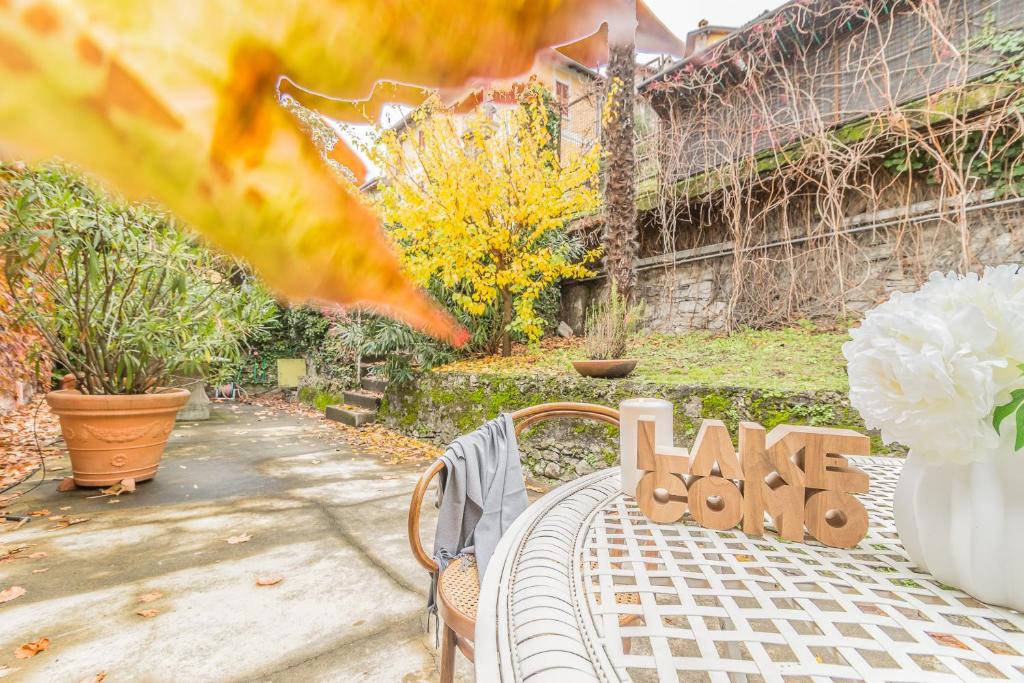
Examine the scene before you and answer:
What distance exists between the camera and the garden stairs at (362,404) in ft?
17.4

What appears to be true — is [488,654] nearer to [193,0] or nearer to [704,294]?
[193,0]

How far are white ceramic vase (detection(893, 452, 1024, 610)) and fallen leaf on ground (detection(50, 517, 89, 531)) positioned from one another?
314cm

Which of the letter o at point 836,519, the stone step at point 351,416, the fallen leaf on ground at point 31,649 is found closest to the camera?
the letter o at point 836,519

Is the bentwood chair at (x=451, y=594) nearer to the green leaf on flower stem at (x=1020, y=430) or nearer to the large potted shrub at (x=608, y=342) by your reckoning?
the green leaf on flower stem at (x=1020, y=430)

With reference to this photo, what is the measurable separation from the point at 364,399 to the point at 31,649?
14.7ft

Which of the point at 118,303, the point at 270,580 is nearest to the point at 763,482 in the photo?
the point at 270,580

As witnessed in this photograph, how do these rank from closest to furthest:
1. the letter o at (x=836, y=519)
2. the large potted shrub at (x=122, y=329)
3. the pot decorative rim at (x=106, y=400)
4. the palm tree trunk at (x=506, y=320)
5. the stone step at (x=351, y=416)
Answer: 1. the letter o at (x=836, y=519)
2. the large potted shrub at (x=122, y=329)
3. the pot decorative rim at (x=106, y=400)
4. the palm tree trunk at (x=506, y=320)
5. the stone step at (x=351, y=416)

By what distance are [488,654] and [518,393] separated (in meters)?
A: 3.21

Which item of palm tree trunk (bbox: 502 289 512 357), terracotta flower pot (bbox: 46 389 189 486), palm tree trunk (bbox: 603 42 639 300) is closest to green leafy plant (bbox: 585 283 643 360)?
palm tree trunk (bbox: 603 42 639 300)

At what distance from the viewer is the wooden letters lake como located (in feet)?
2.20

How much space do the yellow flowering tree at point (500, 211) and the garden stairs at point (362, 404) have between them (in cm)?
186

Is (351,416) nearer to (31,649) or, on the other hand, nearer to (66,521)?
(66,521)

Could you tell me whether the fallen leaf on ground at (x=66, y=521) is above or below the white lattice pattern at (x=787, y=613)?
below

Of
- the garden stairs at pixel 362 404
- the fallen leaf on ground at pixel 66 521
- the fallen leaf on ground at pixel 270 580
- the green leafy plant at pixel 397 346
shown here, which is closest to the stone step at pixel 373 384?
the garden stairs at pixel 362 404
